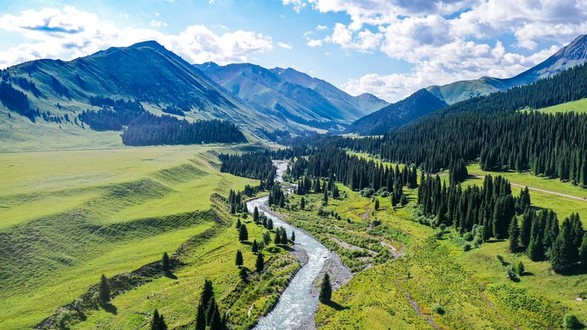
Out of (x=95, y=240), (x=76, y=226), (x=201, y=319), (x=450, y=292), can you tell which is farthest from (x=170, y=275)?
(x=450, y=292)

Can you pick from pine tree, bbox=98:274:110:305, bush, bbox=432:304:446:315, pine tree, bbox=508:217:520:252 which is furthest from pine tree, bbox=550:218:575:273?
pine tree, bbox=98:274:110:305

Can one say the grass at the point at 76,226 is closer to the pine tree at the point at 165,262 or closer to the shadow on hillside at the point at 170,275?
the pine tree at the point at 165,262

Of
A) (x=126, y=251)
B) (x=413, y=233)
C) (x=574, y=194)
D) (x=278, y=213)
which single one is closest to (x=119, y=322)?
(x=126, y=251)

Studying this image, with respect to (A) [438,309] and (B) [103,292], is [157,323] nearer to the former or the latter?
(B) [103,292]

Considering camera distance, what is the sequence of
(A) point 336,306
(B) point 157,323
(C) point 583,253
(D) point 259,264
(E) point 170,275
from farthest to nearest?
(D) point 259,264 → (E) point 170,275 → (A) point 336,306 → (C) point 583,253 → (B) point 157,323

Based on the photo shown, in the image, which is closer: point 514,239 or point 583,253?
point 583,253

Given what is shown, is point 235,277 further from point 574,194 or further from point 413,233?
point 574,194
